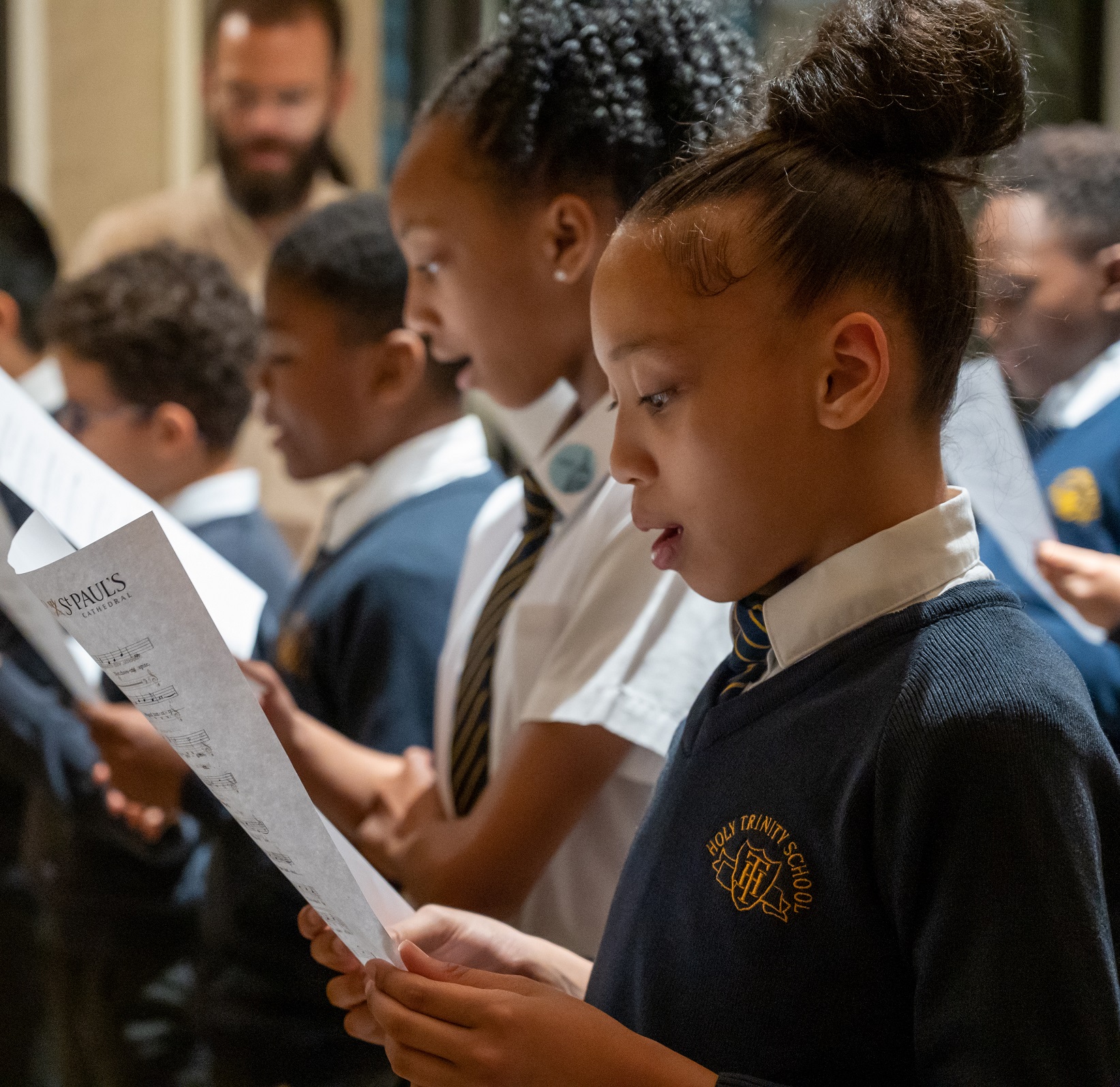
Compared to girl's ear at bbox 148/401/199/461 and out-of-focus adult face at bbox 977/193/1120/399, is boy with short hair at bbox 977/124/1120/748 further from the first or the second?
girl's ear at bbox 148/401/199/461

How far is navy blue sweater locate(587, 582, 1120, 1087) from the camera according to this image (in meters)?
0.49

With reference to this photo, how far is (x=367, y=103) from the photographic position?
3.03m

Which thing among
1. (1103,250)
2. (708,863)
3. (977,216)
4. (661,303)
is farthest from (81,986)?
(1103,250)

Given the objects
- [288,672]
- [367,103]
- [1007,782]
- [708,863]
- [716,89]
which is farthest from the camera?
[367,103]

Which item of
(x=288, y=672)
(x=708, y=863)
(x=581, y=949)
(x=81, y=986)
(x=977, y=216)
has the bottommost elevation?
(x=81, y=986)

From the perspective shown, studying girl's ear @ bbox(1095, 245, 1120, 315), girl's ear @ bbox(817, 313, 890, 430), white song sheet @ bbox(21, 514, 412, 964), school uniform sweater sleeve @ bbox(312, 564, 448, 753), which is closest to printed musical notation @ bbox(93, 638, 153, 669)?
white song sheet @ bbox(21, 514, 412, 964)

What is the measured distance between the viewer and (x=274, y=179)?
284 centimetres

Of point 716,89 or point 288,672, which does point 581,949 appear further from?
point 716,89

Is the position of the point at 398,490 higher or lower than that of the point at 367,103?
lower

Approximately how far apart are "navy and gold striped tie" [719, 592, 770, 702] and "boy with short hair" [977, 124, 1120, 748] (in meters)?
0.75

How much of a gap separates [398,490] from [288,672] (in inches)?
9.3

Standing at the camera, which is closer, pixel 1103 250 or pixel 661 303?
pixel 661 303

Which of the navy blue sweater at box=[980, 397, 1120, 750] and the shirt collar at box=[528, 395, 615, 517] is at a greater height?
the shirt collar at box=[528, 395, 615, 517]

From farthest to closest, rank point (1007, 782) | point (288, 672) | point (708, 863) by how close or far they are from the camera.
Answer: point (288, 672) → point (708, 863) → point (1007, 782)
